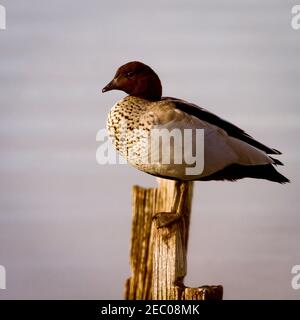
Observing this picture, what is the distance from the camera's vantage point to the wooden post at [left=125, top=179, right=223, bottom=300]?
12.8 feet

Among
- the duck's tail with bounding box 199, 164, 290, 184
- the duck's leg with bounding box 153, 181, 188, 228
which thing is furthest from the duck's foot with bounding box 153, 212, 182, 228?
the duck's tail with bounding box 199, 164, 290, 184

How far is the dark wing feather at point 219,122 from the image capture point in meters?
4.82

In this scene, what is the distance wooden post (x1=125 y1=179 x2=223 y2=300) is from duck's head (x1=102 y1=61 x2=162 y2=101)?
61 centimetres

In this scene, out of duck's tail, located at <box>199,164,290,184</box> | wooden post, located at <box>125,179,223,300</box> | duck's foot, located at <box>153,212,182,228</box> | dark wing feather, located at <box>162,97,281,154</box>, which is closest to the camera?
wooden post, located at <box>125,179,223,300</box>

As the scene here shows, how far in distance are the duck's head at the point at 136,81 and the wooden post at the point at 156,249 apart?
61 cm

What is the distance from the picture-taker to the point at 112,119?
4930 mm

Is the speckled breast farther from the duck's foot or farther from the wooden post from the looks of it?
the duck's foot

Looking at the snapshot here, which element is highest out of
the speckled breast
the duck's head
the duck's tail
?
the duck's head

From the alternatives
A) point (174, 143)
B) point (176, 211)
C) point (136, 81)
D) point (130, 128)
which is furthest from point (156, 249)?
point (136, 81)

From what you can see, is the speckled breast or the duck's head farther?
the duck's head

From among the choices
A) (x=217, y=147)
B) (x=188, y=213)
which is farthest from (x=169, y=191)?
(x=217, y=147)

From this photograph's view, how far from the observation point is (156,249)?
4.04 meters

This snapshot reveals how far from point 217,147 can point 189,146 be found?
23 centimetres
